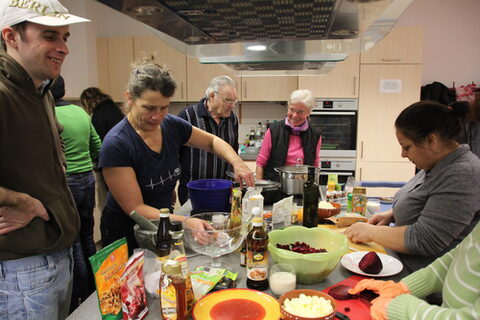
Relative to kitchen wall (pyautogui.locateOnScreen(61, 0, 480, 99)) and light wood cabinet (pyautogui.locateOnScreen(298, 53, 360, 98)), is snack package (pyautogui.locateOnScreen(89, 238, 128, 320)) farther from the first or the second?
kitchen wall (pyautogui.locateOnScreen(61, 0, 480, 99))

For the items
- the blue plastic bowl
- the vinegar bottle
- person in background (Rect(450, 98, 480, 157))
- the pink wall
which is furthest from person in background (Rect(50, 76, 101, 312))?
the pink wall

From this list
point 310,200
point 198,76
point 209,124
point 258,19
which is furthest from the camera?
point 198,76

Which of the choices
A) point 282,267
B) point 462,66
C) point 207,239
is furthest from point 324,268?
point 462,66

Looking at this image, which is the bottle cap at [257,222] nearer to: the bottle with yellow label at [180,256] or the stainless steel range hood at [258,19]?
the bottle with yellow label at [180,256]

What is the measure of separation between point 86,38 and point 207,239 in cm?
403

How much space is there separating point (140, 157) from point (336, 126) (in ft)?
9.67

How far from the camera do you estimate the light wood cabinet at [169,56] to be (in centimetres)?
450

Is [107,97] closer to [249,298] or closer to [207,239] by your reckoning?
[207,239]

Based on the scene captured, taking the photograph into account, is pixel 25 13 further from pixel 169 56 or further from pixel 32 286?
pixel 169 56

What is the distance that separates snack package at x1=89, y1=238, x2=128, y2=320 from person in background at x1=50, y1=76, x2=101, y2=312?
5.50 ft

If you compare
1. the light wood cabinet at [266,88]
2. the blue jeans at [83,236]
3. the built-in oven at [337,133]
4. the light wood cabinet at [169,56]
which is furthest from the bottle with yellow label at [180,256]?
the light wood cabinet at [169,56]

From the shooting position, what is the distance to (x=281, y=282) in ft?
3.57

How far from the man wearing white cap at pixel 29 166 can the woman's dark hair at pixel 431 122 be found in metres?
1.21

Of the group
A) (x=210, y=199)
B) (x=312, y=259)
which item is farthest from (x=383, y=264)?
(x=210, y=199)
